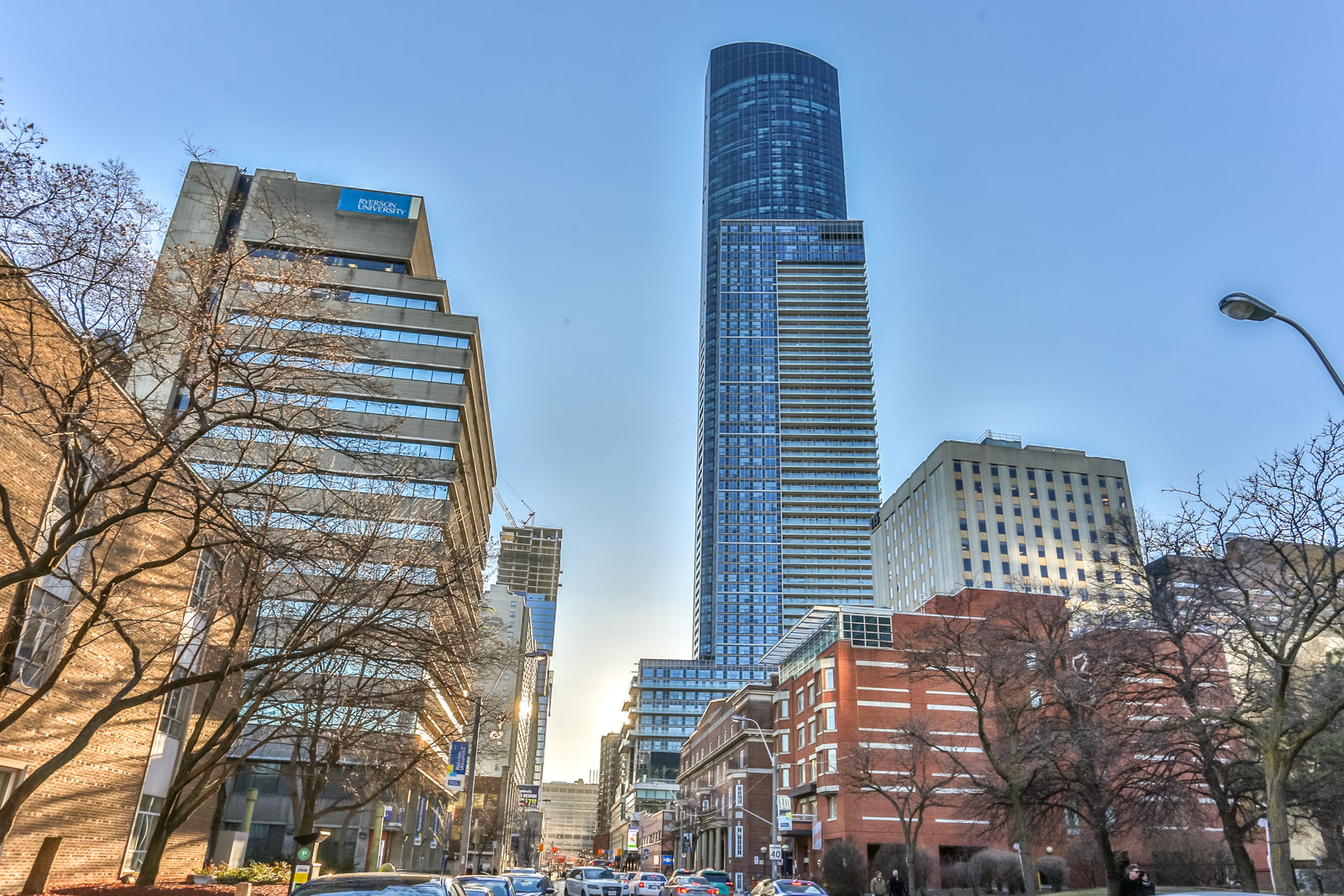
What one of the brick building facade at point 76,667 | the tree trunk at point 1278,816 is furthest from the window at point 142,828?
the tree trunk at point 1278,816

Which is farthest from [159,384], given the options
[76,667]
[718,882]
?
[718,882]

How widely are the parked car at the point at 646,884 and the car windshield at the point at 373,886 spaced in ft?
102

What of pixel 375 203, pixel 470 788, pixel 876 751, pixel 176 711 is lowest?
pixel 470 788

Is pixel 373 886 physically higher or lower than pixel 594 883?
higher

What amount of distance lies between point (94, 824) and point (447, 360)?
173ft

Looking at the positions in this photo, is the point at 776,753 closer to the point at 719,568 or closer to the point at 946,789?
the point at 946,789

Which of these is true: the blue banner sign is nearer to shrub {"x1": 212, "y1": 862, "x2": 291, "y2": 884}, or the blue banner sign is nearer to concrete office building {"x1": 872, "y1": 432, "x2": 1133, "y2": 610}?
shrub {"x1": 212, "y1": 862, "x2": 291, "y2": 884}

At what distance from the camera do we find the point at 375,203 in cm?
8219

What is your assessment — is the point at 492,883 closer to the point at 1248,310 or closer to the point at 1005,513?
the point at 1248,310

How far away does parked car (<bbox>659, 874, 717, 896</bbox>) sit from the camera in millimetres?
33500

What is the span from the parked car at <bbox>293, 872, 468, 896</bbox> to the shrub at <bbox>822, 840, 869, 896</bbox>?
4809 cm

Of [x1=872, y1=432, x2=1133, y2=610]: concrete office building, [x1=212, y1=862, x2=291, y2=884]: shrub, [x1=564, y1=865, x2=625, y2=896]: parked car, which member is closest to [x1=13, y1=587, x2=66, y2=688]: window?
[x1=212, y1=862, x2=291, y2=884]: shrub

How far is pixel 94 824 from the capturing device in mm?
21641

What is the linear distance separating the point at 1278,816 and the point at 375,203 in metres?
82.6
